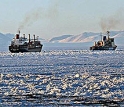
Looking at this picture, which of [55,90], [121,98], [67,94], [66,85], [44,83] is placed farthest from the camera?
[44,83]

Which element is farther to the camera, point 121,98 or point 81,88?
point 81,88

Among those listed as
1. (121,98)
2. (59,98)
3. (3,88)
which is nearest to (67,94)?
(59,98)

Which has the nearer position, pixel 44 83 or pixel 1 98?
pixel 1 98

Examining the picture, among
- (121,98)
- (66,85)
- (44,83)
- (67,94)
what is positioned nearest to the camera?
(121,98)

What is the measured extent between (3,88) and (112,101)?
18.9 metres

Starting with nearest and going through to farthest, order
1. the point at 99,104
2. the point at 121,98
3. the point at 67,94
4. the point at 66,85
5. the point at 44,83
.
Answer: the point at 99,104
the point at 121,98
the point at 67,94
the point at 66,85
the point at 44,83

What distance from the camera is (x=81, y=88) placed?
58719mm

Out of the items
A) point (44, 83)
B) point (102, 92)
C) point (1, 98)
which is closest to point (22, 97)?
point (1, 98)

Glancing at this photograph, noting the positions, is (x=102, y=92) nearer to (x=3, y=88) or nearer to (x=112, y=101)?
(x=112, y=101)

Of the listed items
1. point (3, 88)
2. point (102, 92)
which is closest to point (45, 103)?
point (102, 92)

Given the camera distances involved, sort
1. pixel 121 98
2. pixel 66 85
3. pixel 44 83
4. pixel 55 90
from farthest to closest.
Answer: pixel 44 83
pixel 66 85
pixel 55 90
pixel 121 98

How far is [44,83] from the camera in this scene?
67.2 metres

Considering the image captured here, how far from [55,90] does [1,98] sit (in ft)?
28.8

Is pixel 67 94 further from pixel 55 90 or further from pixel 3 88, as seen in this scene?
pixel 3 88
